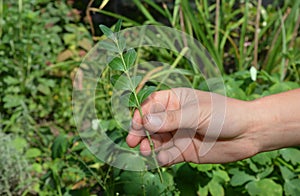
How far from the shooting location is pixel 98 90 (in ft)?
9.73

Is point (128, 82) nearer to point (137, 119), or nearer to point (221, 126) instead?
point (137, 119)

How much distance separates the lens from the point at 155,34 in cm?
314

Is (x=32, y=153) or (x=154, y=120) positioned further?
(x=32, y=153)

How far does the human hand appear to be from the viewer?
1350 millimetres

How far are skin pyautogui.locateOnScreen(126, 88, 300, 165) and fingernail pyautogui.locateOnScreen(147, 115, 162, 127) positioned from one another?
0.08 metres

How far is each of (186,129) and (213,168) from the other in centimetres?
49

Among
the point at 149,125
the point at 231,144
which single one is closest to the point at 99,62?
the point at 231,144

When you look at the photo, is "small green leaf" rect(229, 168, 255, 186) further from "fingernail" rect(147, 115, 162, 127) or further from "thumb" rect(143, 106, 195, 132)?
"fingernail" rect(147, 115, 162, 127)

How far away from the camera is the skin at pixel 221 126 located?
55.5 inches

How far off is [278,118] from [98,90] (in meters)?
1.59

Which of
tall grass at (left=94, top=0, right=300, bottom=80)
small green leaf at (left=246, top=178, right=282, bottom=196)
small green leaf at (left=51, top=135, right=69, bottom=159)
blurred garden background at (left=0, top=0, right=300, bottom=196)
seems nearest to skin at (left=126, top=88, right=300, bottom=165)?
blurred garden background at (left=0, top=0, right=300, bottom=196)

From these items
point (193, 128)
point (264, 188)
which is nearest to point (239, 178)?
point (264, 188)

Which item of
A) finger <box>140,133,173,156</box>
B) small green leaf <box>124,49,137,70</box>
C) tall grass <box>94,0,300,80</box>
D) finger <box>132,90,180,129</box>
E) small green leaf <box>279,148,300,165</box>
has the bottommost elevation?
tall grass <box>94,0,300,80</box>

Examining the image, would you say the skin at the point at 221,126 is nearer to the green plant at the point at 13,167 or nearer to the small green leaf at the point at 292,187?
the small green leaf at the point at 292,187
